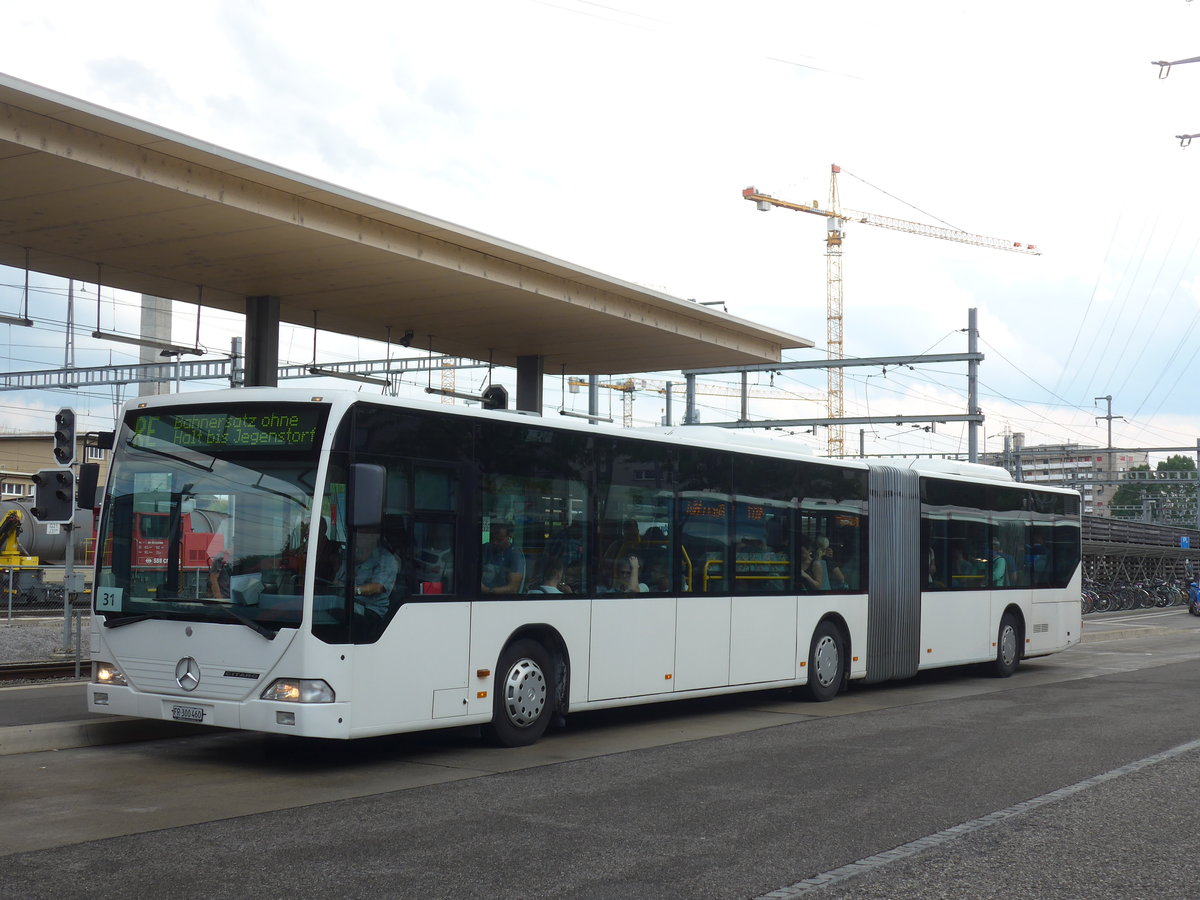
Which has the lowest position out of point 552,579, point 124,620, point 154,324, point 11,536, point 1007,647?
point 1007,647

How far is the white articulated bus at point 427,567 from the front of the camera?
9.75m

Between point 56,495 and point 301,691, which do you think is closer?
point 301,691

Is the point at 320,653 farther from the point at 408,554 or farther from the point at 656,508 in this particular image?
the point at 656,508

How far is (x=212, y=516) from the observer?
10078 mm

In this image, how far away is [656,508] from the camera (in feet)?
43.4

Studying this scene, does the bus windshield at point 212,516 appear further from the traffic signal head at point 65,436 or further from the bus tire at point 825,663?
the bus tire at point 825,663

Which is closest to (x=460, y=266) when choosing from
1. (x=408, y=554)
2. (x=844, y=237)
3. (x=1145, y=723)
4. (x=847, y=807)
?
(x=408, y=554)

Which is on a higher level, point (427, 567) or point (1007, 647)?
point (427, 567)

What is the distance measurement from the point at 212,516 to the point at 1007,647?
14.0 meters

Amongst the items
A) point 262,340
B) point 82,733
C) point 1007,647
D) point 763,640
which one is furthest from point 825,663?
point 262,340

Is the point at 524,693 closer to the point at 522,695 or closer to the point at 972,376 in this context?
the point at 522,695

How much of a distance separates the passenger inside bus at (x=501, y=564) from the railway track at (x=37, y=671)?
7.51 metres

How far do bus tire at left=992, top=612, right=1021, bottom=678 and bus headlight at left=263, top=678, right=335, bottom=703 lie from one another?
1318cm

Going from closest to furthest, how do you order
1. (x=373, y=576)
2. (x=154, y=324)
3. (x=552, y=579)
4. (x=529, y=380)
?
(x=373, y=576) → (x=552, y=579) → (x=529, y=380) → (x=154, y=324)
